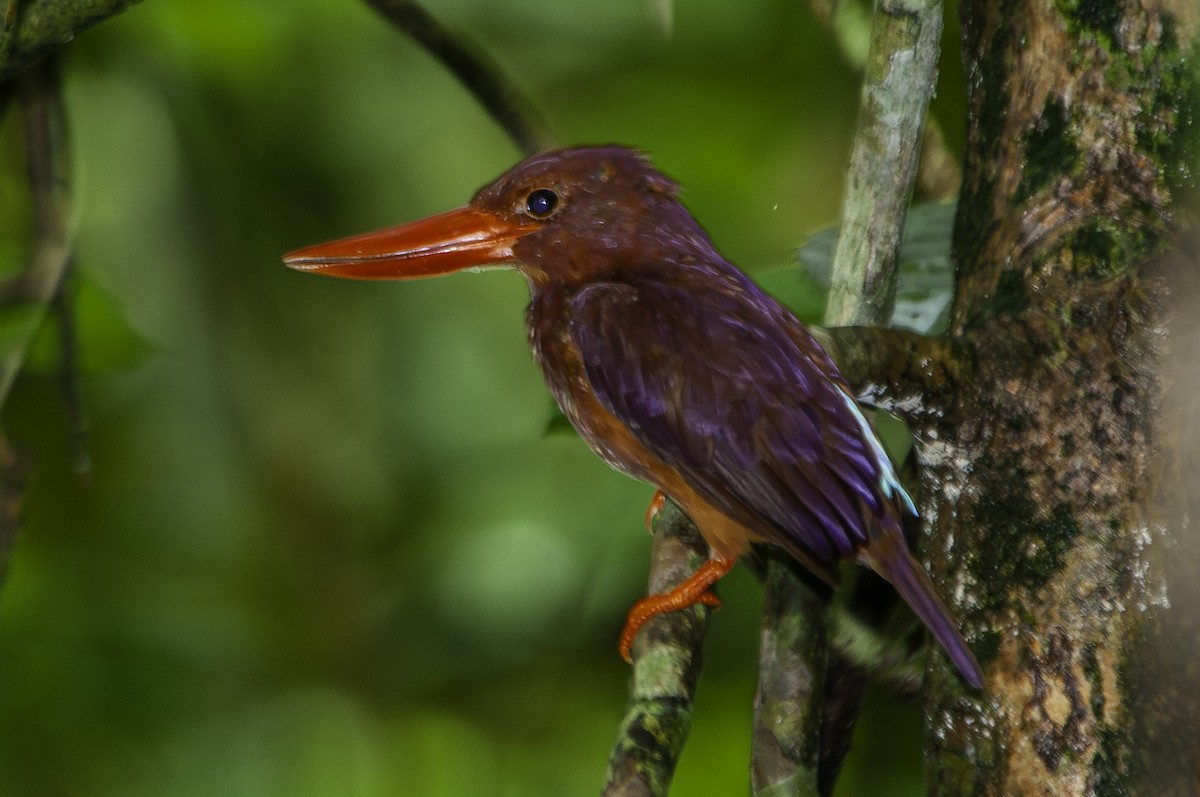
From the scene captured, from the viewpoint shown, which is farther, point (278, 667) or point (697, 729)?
point (278, 667)

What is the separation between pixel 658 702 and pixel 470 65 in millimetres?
1246

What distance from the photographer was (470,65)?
2.12 m

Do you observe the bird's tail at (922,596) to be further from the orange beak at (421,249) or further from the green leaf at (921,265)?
the orange beak at (421,249)

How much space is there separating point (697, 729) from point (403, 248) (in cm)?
123

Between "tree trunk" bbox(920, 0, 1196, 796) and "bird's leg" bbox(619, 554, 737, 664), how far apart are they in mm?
296

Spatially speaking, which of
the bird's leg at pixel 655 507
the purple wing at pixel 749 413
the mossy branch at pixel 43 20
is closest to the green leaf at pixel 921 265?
the purple wing at pixel 749 413

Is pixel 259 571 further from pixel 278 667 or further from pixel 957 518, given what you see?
pixel 957 518

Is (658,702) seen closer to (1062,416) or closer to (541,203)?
(1062,416)

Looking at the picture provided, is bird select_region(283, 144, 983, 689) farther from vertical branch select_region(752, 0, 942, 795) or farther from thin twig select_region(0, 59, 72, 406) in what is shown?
thin twig select_region(0, 59, 72, 406)

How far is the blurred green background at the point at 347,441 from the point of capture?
2.56 m

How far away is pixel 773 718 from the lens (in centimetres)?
139

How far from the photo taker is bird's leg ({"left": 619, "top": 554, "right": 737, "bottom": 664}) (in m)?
1.50

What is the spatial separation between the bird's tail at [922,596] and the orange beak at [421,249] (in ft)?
2.24

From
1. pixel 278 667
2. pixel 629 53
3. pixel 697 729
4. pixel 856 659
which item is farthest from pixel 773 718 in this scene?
Answer: pixel 629 53
